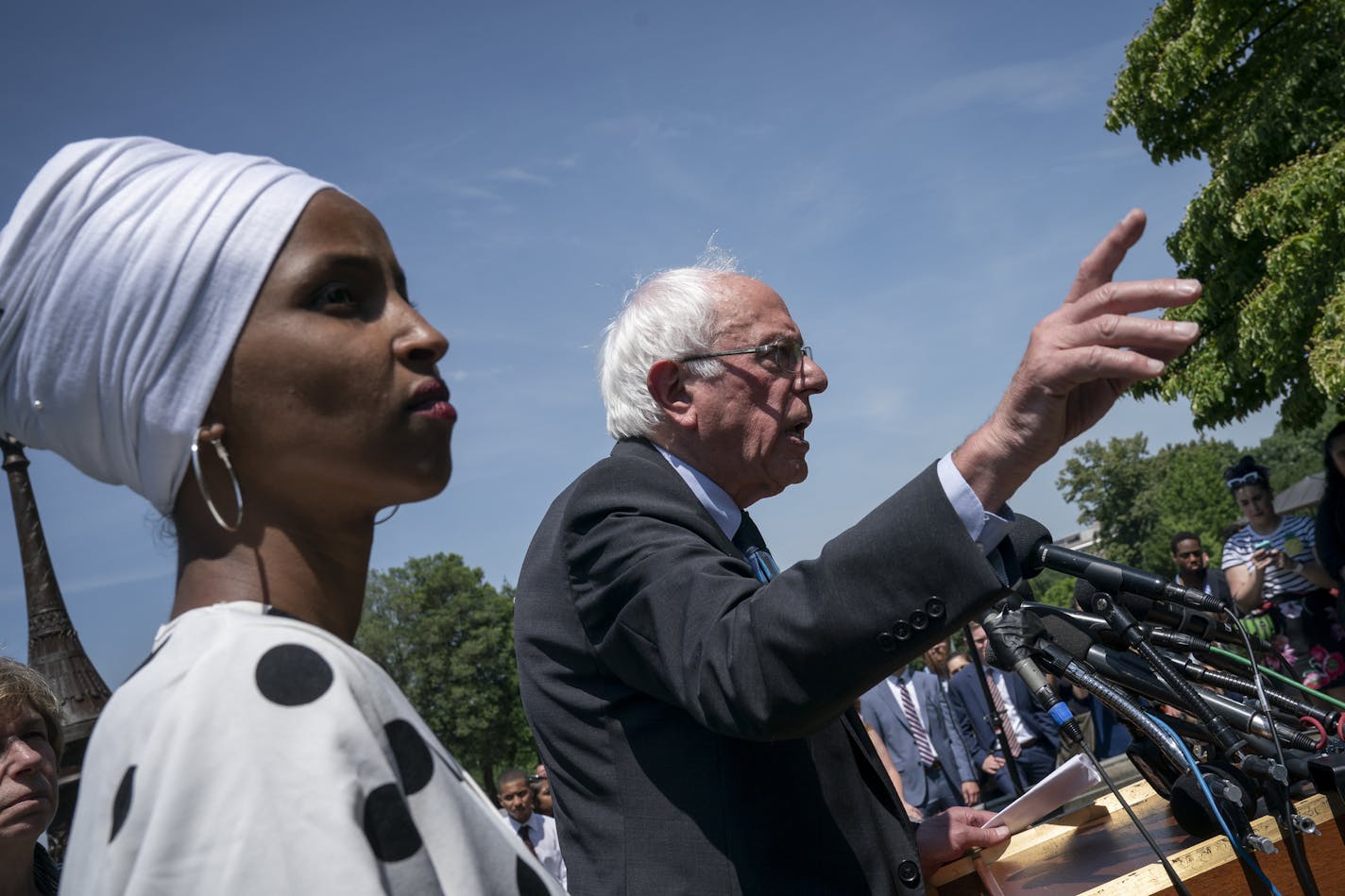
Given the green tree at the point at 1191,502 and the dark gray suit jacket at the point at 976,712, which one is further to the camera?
the green tree at the point at 1191,502

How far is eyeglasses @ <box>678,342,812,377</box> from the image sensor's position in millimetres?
2906

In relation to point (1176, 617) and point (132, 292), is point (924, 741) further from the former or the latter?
point (132, 292)

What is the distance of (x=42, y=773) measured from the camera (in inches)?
130

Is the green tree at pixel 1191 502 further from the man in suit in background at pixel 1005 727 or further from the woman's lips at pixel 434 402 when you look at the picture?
the woman's lips at pixel 434 402

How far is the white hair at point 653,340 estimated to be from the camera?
114 inches

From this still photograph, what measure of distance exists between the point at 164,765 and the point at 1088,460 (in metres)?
92.9

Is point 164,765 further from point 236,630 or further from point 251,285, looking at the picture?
point 251,285

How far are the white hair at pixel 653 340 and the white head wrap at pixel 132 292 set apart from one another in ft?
4.80

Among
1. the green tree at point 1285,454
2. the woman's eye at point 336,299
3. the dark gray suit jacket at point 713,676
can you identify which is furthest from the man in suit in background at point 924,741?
the green tree at point 1285,454

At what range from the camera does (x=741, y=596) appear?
6.48 ft

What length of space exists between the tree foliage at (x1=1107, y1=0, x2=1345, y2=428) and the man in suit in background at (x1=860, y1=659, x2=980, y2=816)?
6.42 m

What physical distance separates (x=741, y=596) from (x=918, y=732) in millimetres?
9091

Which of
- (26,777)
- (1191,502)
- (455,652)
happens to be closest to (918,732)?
(26,777)

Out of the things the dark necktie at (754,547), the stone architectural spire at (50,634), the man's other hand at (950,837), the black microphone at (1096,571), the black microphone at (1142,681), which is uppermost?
the stone architectural spire at (50,634)
